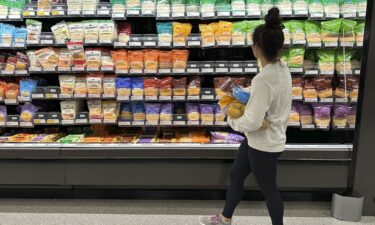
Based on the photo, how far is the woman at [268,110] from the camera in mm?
2191

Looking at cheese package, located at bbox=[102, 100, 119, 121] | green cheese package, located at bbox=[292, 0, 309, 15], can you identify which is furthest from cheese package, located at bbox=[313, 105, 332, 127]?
cheese package, located at bbox=[102, 100, 119, 121]

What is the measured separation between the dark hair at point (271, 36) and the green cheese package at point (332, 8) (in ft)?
3.50

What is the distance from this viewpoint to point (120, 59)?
3.23 m

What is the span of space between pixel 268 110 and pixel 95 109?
5.50 feet

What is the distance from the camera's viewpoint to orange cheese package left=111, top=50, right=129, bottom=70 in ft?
10.6

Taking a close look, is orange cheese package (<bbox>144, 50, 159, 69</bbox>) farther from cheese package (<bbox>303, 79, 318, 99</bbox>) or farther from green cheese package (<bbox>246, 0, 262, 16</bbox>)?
cheese package (<bbox>303, 79, 318, 99</bbox>)

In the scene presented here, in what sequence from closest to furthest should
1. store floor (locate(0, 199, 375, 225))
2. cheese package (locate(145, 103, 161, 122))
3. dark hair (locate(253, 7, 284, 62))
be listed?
dark hair (locate(253, 7, 284, 62)), store floor (locate(0, 199, 375, 225)), cheese package (locate(145, 103, 161, 122))

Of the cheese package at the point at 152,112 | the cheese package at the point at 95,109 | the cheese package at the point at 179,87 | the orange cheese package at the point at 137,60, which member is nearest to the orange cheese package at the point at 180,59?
the cheese package at the point at 179,87

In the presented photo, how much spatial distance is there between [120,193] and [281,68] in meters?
1.92

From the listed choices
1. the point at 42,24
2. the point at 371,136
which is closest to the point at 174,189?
the point at 371,136

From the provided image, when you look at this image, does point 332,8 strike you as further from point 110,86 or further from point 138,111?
point 110,86

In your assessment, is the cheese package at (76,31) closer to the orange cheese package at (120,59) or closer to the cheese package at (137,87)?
the orange cheese package at (120,59)

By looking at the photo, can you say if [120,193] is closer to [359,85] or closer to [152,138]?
[152,138]

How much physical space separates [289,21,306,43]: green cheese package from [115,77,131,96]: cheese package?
1.43 m
